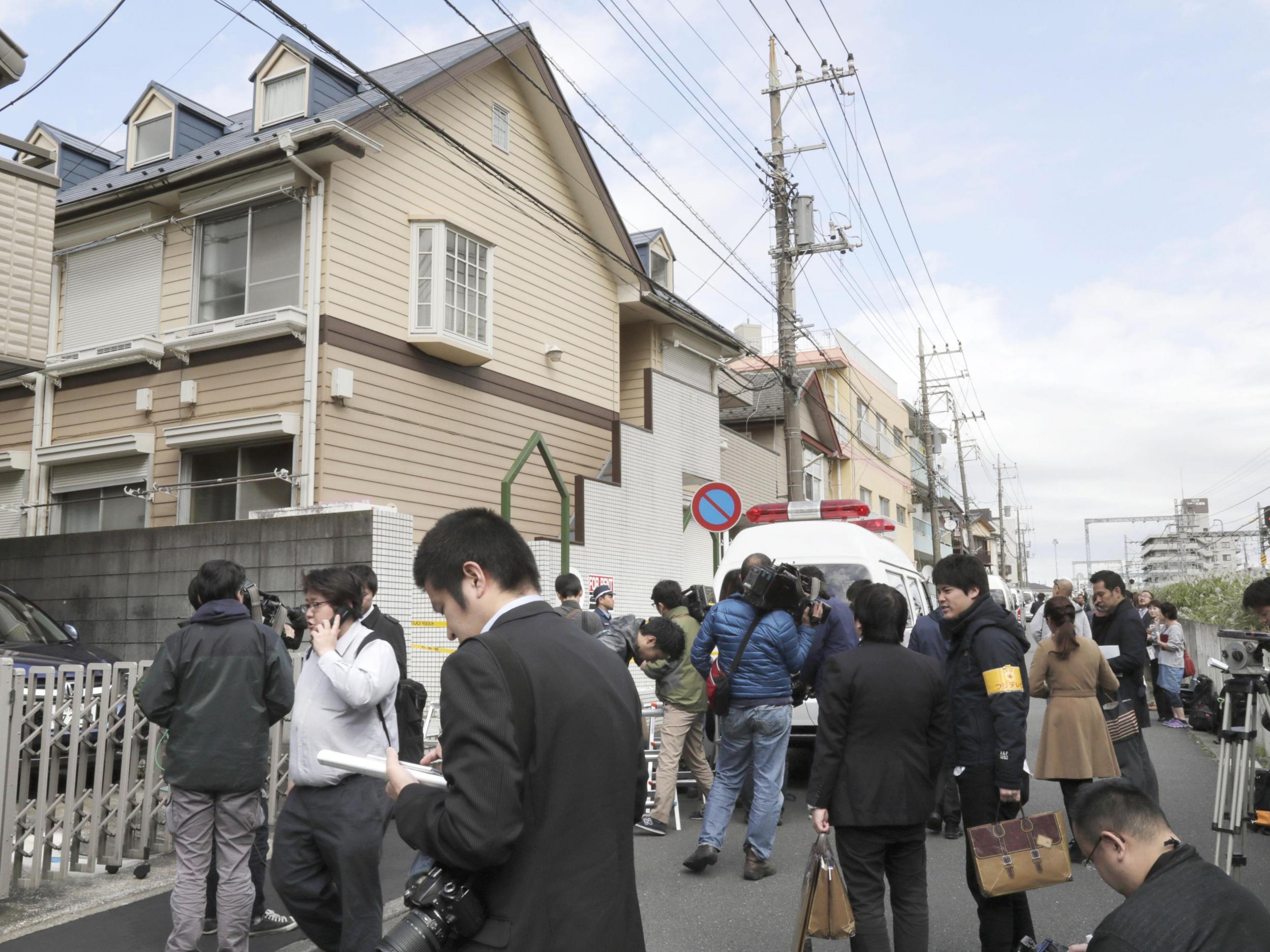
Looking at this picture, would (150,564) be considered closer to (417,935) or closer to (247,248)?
(247,248)

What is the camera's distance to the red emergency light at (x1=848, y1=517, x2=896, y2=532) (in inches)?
495

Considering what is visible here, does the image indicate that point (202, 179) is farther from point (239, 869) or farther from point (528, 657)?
point (528, 657)

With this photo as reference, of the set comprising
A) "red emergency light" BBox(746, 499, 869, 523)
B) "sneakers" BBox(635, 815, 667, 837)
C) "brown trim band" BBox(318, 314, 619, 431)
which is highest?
"brown trim band" BBox(318, 314, 619, 431)

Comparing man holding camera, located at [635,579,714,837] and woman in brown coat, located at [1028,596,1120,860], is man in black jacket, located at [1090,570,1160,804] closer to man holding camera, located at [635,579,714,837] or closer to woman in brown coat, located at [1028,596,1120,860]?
woman in brown coat, located at [1028,596,1120,860]

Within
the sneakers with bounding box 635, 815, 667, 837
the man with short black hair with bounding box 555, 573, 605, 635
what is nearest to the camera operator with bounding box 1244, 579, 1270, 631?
the sneakers with bounding box 635, 815, 667, 837

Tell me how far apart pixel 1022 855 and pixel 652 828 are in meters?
4.24

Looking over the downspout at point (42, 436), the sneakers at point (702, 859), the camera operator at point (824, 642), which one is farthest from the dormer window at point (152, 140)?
the sneakers at point (702, 859)

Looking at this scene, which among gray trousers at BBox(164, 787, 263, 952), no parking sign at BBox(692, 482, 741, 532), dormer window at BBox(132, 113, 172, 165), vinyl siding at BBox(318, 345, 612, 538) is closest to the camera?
gray trousers at BBox(164, 787, 263, 952)

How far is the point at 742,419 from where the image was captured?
28.2 m

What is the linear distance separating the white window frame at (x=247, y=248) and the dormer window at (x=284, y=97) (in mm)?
1530

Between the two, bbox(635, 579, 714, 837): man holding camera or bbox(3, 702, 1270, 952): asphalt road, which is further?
bbox(635, 579, 714, 837): man holding camera

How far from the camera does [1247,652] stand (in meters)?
5.30

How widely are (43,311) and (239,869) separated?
7291mm

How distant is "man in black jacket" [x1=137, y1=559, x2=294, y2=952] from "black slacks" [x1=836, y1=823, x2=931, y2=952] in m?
2.79
